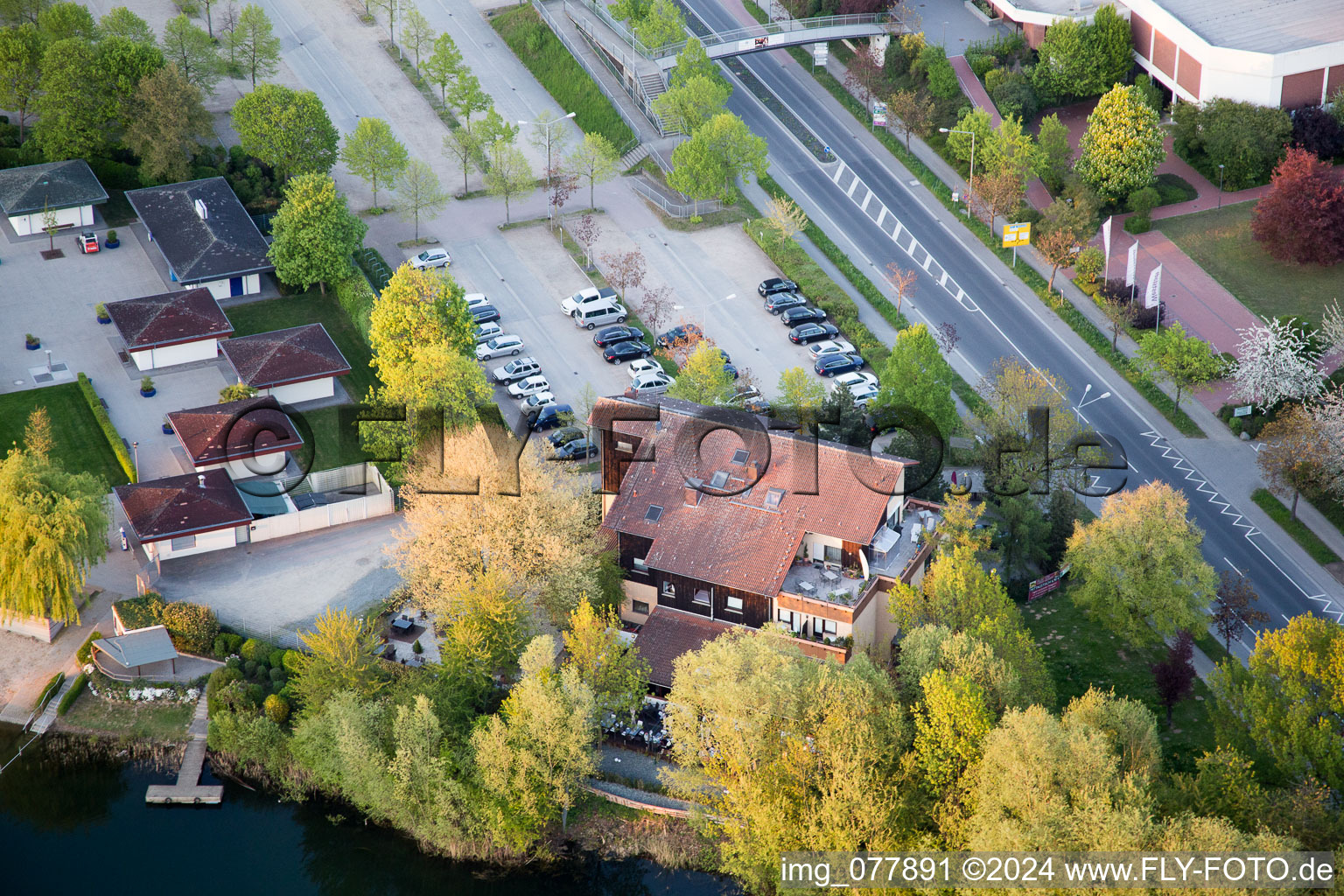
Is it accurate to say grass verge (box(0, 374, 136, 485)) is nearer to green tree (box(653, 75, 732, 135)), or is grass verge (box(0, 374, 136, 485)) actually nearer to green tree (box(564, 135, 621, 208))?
green tree (box(564, 135, 621, 208))

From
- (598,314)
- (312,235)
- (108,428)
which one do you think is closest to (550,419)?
(598,314)

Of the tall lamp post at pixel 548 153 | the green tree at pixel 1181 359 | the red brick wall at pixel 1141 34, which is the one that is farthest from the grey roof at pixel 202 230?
the red brick wall at pixel 1141 34

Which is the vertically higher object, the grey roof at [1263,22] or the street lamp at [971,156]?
the grey roof at [1263,22]

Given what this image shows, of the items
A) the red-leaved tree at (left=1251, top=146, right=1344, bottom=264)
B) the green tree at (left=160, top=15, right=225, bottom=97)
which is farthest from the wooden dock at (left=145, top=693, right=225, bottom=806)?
the red-leaved tree at (left=1251, top=146, right=1344, bottom=264)

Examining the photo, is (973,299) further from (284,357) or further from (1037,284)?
(284,357)

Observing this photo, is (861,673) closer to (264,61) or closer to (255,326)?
(255,326)

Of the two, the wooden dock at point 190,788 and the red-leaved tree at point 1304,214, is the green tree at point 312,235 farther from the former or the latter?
the red-leaved tree at point 1304,214

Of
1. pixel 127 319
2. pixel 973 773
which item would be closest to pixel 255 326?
pixel 127 319
